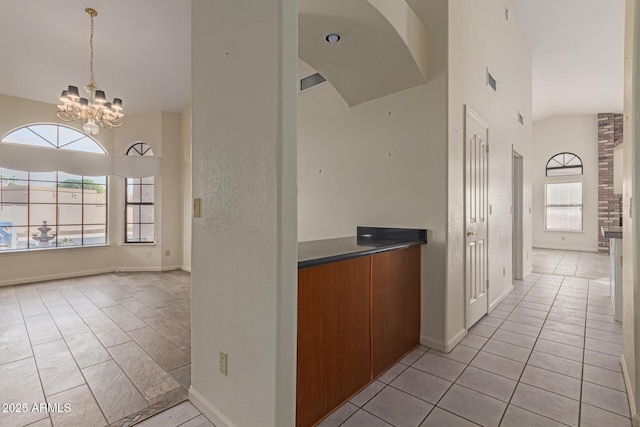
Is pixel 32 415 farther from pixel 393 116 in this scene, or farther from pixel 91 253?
pixel 91 253

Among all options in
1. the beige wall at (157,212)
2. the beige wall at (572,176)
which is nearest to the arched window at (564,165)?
the beige wall at (572,176)

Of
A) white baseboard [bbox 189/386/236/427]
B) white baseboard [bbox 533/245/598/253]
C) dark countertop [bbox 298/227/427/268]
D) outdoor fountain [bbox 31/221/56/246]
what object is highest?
dark countertop [bbox 298/227/427/268]

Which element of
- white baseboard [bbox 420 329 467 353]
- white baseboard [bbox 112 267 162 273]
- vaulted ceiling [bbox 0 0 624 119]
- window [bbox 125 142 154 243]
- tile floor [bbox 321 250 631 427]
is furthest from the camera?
window [bbox 125 142 154 243]

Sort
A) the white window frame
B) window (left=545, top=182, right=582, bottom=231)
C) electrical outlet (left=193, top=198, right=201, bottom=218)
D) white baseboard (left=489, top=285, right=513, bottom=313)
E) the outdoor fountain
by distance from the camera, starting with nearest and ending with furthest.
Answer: electrical outlet (left=193, top=198, right=201, bottom=218) → white baseboard (left=489, top=285, right=513, bottom=313) → the outdoor fountain → the white window frame → window (left=545, top=182, right=582, bottom=231)

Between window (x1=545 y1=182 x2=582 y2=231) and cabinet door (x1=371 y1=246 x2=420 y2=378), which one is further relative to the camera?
window (x1=545 y1=182 x2=582 y2=231)

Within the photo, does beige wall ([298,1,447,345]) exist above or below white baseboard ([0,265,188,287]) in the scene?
above

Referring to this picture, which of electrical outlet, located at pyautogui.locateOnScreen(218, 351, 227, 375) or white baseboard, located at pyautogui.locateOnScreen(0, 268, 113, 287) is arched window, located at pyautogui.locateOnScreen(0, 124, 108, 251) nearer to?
white baseboard, located at pyautogui.locateOnScreen(0, 268, 113, 287)

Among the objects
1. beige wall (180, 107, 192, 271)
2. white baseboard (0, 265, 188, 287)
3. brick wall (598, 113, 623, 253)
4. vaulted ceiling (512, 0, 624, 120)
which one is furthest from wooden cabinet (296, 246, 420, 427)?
brick wall (598, 113, 623, 253)

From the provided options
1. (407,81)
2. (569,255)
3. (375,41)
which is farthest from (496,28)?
(569,255)

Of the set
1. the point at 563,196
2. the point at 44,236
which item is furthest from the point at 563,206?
the point at 44,236

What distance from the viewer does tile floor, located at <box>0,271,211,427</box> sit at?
1789 millimetres

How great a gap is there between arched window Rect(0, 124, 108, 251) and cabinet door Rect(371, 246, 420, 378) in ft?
19.7

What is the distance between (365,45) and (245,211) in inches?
65.8

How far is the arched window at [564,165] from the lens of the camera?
8.59 metres
